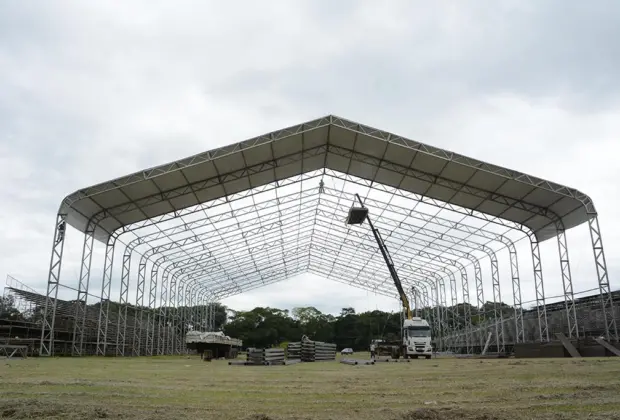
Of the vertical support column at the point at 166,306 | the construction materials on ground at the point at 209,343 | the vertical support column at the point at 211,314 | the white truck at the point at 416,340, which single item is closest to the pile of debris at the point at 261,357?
the white truck at the point at 416,340

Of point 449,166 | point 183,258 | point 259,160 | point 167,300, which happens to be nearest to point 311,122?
point 259,160

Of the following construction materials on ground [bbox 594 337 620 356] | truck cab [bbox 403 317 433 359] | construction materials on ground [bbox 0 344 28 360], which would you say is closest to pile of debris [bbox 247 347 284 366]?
truck cab [bbox 403 317 433 359]

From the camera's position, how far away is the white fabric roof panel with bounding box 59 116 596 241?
26.0 meters

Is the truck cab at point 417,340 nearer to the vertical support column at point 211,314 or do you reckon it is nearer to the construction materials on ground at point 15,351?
the construction materials on ground at point 15,351

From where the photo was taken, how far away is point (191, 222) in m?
35.2

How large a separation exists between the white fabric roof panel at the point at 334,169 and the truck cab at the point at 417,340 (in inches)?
330

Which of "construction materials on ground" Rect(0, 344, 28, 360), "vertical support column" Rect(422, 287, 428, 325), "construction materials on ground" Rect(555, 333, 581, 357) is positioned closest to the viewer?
"construction materials on ground" Rect(0, 344, 28, 360)

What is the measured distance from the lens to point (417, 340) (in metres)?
30.9

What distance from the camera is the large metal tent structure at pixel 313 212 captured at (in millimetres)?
26406

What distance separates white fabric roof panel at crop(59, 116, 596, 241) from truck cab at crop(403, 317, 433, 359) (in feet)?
27.5

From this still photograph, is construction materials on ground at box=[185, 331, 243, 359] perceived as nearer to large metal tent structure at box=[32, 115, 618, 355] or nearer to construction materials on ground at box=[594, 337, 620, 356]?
large metal tent structure at box=[32, 115, 618, 355]

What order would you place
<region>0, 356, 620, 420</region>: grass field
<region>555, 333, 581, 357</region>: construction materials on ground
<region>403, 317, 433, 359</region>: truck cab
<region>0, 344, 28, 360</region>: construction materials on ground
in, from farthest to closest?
1. <region>403, 317, 433, 359</region>: truck cab
2. <region>555, 333, 581, 357</region>: construction materials on ground
3. <region>0, 344, 28, 360</region>: construction materials on ground
4. <region>0, 356, 620, 420</region>: grass field

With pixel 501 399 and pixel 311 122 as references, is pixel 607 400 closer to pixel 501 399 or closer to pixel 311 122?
pixel 501 399

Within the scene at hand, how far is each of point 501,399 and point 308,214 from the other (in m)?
33.8
